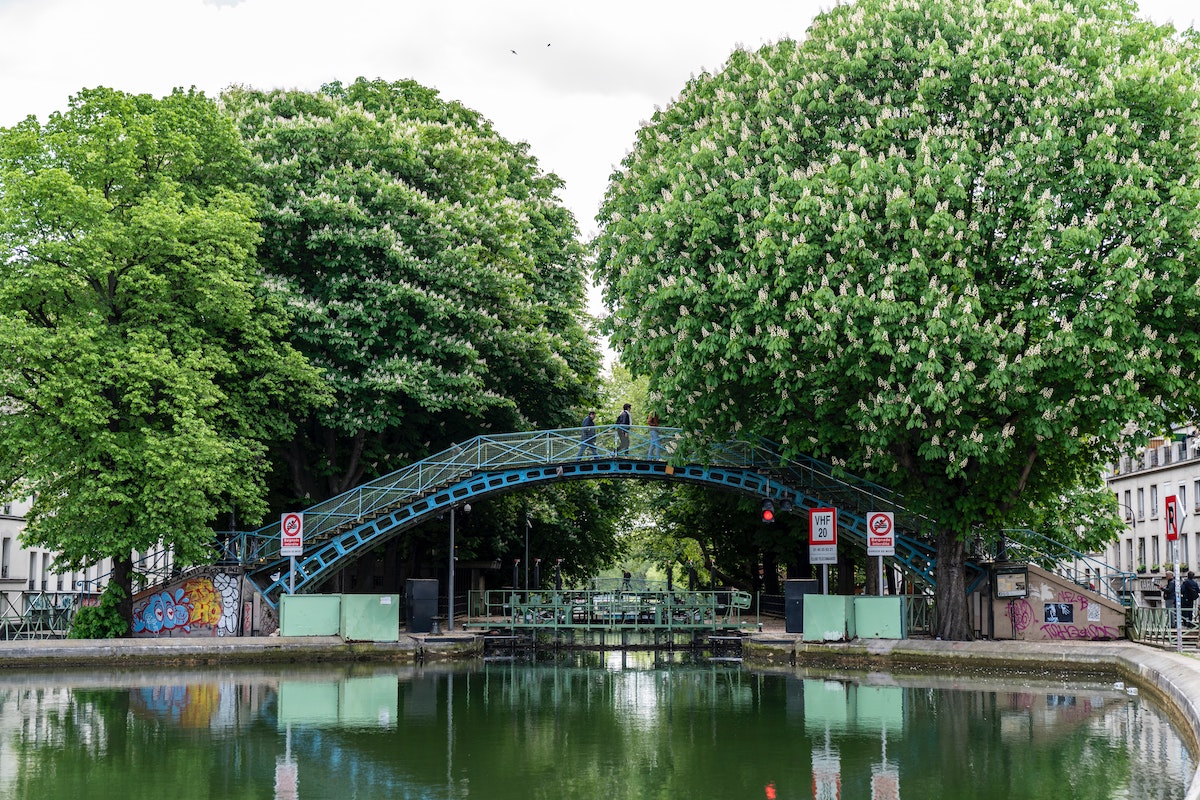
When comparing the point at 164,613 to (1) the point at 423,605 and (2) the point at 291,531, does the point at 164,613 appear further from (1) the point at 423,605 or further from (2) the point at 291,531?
(1) the point at 423,605

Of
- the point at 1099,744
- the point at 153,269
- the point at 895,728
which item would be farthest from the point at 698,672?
the point at 153,269

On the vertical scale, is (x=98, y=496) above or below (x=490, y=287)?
below

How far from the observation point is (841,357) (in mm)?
25188

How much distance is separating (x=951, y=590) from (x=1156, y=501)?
1588 inches

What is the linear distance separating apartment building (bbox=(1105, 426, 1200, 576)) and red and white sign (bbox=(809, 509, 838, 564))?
33.4m

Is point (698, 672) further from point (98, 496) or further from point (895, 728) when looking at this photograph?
point (98, 496)

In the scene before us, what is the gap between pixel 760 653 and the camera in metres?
30.0

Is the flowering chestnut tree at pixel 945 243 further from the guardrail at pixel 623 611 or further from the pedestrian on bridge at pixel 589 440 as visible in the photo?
the guardrail at pixel 623 611

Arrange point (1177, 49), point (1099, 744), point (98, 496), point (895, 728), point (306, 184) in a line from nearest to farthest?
point (1099, 744) → point (895, 728) → point (1177, 49) → point (98, 496) → point (306, 184)

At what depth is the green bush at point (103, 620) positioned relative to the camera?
31.3m

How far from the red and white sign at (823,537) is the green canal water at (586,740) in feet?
16.0

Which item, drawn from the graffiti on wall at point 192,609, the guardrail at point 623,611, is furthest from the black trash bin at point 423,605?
the graffiti on wall at point 192,609

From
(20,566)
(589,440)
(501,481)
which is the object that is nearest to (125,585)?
(501,481)

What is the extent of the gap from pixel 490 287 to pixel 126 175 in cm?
1051
